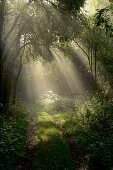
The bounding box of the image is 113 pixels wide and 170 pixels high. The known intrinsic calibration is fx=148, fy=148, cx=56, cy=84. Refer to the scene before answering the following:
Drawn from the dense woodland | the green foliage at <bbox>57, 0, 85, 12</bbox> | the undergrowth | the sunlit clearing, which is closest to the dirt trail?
the dense woodland

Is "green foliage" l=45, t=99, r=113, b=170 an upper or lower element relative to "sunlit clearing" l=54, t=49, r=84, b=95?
lower

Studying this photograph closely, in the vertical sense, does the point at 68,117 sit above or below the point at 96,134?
above

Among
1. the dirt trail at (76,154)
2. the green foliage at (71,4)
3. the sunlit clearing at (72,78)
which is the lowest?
the dirt trail at (76,154)

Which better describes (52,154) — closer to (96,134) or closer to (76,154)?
(76,154)

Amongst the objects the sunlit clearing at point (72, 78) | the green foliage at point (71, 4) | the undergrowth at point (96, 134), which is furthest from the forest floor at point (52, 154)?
the sunlit clearing at point (72, 78)

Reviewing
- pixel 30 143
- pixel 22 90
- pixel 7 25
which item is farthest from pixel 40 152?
pixel 22 90

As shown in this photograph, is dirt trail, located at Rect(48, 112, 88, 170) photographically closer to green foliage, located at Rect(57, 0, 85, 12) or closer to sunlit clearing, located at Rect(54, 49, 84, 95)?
green foliage, located at Rect(57, 0, 85, 12)

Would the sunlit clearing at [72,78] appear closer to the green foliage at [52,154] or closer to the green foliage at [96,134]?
the green foliage at [96,134]

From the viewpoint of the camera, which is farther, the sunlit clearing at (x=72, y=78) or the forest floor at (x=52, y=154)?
the sunlit clearing at (x=72, y=78)

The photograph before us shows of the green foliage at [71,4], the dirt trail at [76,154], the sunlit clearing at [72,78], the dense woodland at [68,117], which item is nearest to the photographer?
the dirt trail at [76,154]

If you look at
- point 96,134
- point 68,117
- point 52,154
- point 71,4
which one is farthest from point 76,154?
point 71,4

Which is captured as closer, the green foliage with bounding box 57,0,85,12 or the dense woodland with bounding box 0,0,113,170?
the dense woodland with bounding box 0,0,113,170

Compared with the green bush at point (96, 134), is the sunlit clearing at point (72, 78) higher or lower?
higher

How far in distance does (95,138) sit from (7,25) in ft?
36.2
